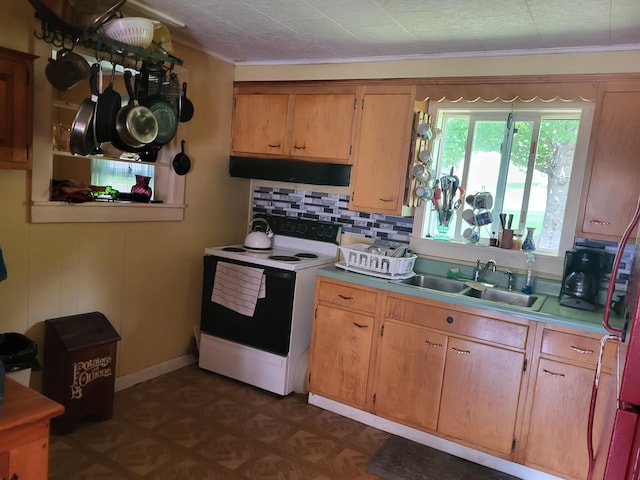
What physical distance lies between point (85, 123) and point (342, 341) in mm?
1817

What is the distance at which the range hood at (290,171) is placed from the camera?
3.13 meters

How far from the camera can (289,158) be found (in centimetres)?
334

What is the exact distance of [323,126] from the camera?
3.19 meters

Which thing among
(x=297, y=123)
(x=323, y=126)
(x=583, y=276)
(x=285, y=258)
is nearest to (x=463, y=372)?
(x=583, y=276)

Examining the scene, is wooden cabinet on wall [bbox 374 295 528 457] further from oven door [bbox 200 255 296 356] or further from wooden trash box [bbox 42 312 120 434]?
wooden trash box [bbox 42 312 120 434]

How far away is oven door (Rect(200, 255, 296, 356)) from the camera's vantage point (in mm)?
3000

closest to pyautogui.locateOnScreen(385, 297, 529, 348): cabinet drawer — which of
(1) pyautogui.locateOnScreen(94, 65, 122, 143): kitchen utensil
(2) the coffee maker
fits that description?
(2) the coffee maker

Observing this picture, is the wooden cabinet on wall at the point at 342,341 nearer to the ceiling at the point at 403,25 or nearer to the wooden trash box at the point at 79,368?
the wooden trash box at the point at 79,368

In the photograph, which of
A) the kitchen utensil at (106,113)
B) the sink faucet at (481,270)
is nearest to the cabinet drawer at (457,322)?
the sink faucet at (481,270)

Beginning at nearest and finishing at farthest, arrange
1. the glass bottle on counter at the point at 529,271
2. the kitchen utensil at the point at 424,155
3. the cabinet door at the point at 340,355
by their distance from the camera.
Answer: the glass bottle on counter at the point at 529,271, the cabinet door at the point at 340,355, the kitchen utensil at the point at 424,155

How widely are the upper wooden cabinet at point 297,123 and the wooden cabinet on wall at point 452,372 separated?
1.15 m

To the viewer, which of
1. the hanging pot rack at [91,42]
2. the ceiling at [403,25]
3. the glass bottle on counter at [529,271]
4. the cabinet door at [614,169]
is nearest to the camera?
the ceiling at [403,25]

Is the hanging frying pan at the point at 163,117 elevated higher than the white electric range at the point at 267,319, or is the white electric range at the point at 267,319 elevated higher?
the hanging frying pan at the point at 163,117

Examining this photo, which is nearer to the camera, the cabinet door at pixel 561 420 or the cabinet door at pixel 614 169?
the cabinet door at pixel 561 420
